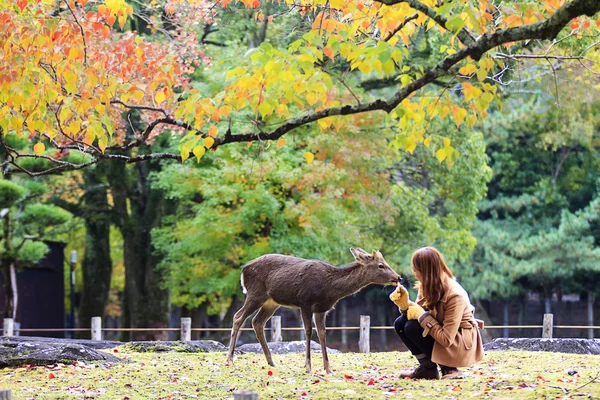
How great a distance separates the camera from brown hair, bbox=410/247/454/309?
7414mm

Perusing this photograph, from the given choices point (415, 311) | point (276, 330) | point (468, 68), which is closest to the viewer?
point (468, 68)

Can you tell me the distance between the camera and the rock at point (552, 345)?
460 inches

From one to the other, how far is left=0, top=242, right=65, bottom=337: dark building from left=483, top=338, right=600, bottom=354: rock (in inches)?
794

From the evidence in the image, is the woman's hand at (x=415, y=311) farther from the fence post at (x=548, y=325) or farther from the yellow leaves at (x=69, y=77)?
the fence post at (x=548, y=325)

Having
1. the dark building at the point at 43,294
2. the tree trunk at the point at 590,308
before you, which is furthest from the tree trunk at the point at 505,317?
the dark building at the point at 43,294

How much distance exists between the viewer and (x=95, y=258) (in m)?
28.9

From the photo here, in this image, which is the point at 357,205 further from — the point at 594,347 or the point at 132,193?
the point at 594,347

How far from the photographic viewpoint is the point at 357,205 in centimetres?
2205

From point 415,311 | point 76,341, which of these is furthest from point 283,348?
point 415,311

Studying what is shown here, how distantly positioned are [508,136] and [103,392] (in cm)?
2569

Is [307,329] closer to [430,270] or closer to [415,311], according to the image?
[415,311]

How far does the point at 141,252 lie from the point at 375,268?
16.6m

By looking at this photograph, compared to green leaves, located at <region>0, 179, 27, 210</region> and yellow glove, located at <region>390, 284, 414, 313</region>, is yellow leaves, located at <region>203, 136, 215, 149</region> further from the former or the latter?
green leaves, located at <region>0, 179, 27, 210</region>

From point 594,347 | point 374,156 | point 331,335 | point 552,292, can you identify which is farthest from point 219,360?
point 331,335
